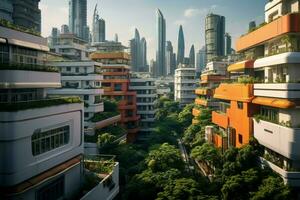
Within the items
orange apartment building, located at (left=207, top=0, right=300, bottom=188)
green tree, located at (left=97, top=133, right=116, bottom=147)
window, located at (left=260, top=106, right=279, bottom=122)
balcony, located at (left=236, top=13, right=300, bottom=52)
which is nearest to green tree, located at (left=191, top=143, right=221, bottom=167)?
orange apartment building, located at (left=207, top=0, right=300, bottom=188)

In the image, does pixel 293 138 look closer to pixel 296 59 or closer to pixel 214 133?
pixel 296 59

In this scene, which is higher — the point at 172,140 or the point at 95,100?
the point at 95,100

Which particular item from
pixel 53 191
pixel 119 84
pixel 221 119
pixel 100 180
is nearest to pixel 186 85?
pixel 119 84

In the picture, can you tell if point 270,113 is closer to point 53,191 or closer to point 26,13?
point 53,191

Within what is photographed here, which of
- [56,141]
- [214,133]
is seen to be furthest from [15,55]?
[214,133]

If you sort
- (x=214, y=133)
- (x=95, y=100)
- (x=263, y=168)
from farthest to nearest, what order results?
(x=95, y=100)
(x=214, y=133)
(x=263, y=168)
